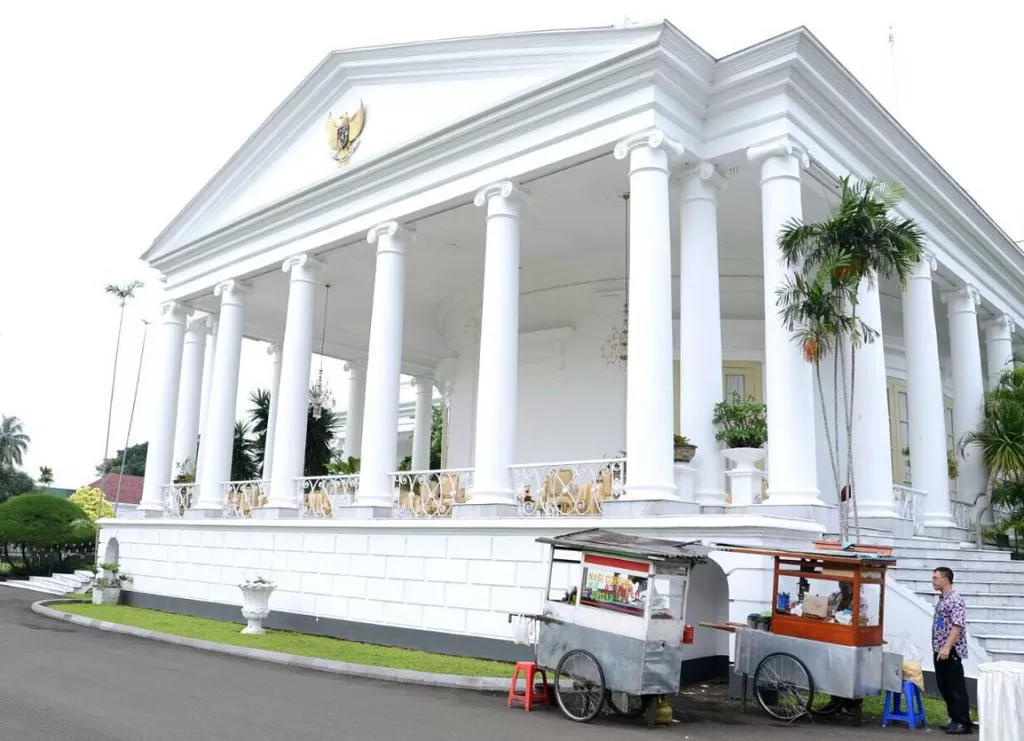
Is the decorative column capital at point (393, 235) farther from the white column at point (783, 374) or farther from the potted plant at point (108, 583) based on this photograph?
the potted plant at point (108, 583)

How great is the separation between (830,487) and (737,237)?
487 cm

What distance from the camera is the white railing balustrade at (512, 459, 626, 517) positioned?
1206 cm

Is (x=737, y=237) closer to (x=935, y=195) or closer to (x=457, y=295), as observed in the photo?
(x=935, y=195)

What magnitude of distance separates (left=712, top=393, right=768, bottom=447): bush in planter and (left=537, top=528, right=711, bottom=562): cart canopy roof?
3.07 meters

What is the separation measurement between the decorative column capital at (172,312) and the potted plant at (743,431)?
48.0 ft

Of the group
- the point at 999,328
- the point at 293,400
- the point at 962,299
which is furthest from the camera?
the point at 999,328

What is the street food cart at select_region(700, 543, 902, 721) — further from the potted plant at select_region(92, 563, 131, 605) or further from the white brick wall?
the potted plant at select_region(92, 563, 131, 605)

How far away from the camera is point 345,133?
17.2 m

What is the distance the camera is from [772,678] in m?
8.73

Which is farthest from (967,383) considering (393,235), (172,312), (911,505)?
(172,312)

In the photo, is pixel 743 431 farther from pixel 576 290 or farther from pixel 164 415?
pixel 164 415

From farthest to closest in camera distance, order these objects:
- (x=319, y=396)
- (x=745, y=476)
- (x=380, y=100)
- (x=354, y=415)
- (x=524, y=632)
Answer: (x=354, y=415)
(x=319, y=396)
(x=380, y=100)
(x=745, y=476)
(x=524, y=632)

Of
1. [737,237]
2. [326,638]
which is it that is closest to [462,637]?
[326,638]

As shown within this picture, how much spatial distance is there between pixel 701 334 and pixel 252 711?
7351 millimetres
